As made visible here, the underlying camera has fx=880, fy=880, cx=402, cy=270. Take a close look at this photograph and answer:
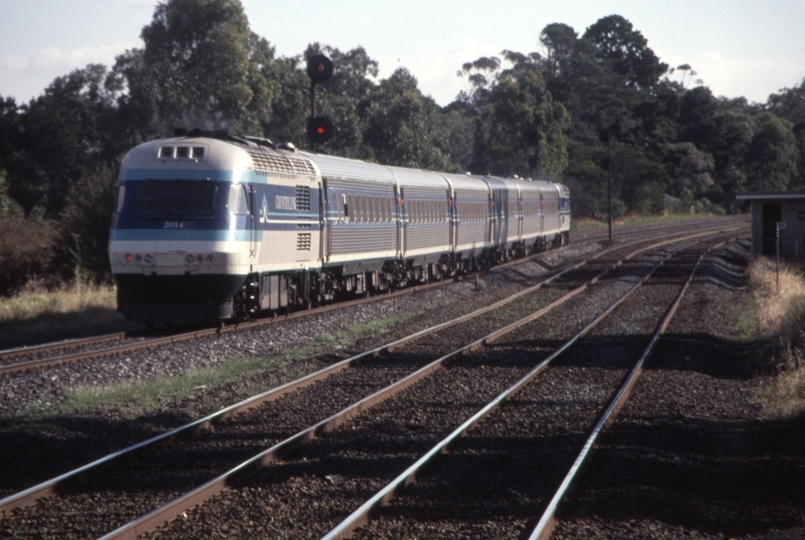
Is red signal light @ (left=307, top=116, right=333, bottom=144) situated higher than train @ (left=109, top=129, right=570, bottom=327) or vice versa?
red signal light @ (left=307, top=116, right=333, bottom=144)

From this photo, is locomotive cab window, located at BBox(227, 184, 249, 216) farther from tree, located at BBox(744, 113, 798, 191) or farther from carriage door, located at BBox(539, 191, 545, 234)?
tree, located at BBox(744, 113, 798, 191)

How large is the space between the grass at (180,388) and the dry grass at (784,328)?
597cm

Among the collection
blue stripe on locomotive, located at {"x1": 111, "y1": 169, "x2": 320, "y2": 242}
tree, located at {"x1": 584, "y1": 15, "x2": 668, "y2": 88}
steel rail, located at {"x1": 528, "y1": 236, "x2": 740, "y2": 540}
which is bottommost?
steel rail, located at {"x1": 528, "y1": 236, "x2": 740, "y2": 540}

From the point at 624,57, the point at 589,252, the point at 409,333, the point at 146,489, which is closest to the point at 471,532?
the point at 146,489

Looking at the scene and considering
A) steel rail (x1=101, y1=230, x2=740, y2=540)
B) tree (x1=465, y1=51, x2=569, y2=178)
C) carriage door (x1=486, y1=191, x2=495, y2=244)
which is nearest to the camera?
steel rail (x1=101, y1=230, x2=740, y2=540)

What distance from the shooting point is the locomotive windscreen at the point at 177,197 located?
13.9 meters

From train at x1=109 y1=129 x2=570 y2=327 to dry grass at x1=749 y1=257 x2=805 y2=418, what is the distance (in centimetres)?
822

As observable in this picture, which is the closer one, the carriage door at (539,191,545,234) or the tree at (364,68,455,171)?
the carriage door at (539,191,545,234)

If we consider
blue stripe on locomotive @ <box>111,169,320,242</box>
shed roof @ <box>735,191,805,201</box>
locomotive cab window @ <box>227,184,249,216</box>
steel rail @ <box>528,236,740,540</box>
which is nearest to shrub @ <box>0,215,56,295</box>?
blue stripe on locomotive @ <box>111,169,320,242</box>

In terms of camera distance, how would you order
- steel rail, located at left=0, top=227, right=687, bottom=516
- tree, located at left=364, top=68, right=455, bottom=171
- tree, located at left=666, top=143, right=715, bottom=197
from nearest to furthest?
1. steel rail, located at left=0, top=227, right=687, bottom=516
2. tree, located at left=364, top=68, right=455, bottom=171
3. tree, located at left=666, top=143, right=715, bottom=197

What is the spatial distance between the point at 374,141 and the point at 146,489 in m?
46.5

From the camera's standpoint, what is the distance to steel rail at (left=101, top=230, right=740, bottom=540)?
18.4 ft

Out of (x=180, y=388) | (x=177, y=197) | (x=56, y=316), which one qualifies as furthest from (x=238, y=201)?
(x=56, y=316)

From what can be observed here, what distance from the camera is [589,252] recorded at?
134 ft
